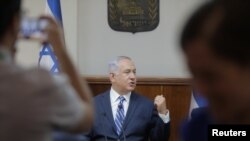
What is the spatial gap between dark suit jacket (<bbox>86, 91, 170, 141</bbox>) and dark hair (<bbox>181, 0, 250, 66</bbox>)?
3.28 m

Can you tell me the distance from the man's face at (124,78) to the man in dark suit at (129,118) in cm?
6

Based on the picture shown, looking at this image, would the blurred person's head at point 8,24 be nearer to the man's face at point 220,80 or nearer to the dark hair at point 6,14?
the dark hair at point 6,14

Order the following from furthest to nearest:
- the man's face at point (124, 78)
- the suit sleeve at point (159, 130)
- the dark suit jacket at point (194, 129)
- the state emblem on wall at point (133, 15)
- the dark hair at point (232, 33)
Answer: the state emblem on wall at point (133, 15)
the man's face at point (124, 78)
the suit sleeve at point (159, 130)
the dark suit jacket at point (194, 129)
the dark hair at point (232, 33)

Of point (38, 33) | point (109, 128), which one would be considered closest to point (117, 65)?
point (109, 128)

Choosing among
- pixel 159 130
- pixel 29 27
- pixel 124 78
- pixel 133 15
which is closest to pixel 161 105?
pixel 159 130

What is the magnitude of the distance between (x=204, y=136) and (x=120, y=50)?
4.61 meters

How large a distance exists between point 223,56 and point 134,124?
3.35 metres

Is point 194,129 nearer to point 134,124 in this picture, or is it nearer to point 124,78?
point 134,124

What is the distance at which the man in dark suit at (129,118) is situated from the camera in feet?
12.5

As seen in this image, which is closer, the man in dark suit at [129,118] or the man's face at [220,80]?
the man's face at [220,80]

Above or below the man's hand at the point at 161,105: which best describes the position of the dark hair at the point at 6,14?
above

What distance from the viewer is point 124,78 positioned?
13.9 feet

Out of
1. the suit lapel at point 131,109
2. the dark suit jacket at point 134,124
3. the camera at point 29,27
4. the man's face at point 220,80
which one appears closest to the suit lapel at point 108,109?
the dark suit jacket at point 134,124

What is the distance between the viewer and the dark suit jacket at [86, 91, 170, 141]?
3.81 metres
